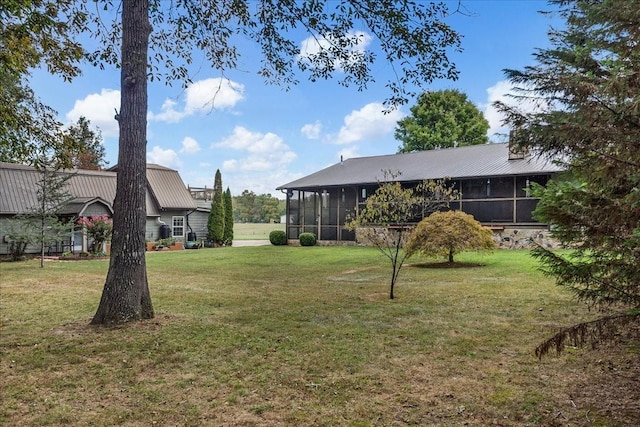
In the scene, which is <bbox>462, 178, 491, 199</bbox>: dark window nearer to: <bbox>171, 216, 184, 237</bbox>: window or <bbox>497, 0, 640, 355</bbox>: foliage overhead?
<bbox>497, 0, 640, 355</bbox>: foliage overhead

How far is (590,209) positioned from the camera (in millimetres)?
3508

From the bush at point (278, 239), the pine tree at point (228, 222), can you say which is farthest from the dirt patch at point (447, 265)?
the pine tree at point (228, 222)

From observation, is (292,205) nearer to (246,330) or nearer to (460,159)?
(460,159)

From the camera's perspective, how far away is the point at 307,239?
23641mm

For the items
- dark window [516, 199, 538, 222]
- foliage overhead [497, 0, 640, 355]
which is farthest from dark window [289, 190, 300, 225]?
foliage overhead [497, 0, 640, 355]

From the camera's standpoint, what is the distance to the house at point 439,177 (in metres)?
18.8

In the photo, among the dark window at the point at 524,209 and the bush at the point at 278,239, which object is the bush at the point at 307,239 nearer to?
the bush at the point at 278,239

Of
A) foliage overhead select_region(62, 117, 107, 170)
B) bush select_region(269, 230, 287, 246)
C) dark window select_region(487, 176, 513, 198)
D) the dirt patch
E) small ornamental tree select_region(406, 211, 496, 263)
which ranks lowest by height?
the dirt patch

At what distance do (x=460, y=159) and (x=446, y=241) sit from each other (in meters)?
10.6

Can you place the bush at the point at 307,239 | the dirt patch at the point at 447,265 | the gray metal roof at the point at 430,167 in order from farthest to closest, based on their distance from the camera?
1. the bush at the point at 307,239
2. the gray metal roof at the point at 430,167
3. the dirt patch at the point at 447,265

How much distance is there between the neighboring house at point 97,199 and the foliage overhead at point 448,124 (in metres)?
19.0

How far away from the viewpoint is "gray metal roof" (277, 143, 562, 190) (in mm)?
19125

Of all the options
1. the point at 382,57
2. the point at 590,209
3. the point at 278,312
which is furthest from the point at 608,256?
the point at 278,312

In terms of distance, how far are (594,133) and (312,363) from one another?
128 inches
